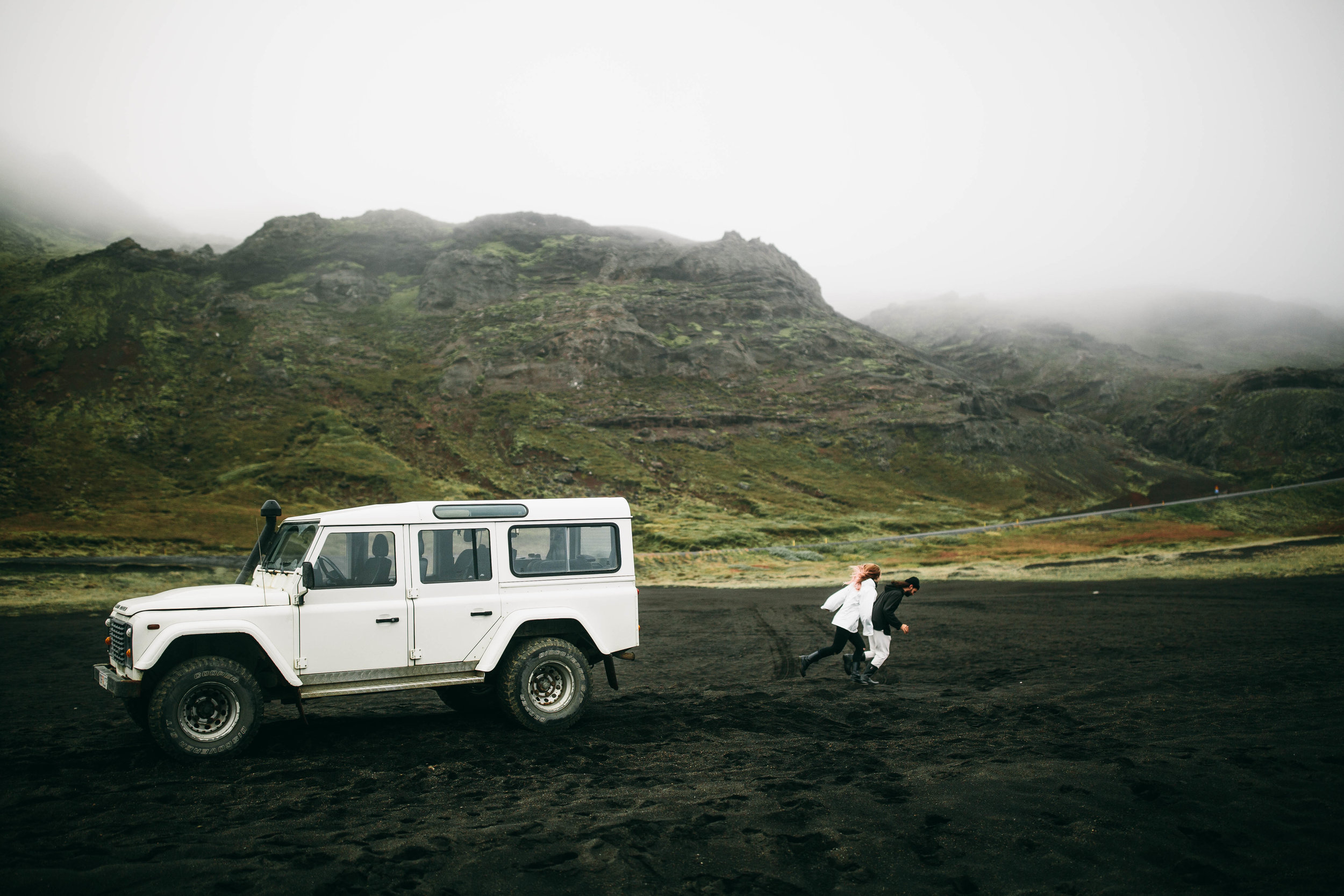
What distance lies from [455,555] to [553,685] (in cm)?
232

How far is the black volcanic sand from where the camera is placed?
5.52 m

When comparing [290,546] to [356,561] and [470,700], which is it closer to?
[356,561]

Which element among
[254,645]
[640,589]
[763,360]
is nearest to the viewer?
[254,645]

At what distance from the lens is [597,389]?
10412 centimetres

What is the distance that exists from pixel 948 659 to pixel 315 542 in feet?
41.8

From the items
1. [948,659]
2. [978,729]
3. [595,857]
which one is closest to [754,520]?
[948,659]

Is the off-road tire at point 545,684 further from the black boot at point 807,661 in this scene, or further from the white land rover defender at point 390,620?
the black boot at point 807,661

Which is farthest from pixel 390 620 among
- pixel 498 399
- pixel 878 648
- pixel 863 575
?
pixel 498 399

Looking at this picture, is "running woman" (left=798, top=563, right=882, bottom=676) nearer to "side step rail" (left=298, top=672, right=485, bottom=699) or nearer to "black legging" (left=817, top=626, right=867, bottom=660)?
"black legging" (left=817, top=626, right=867, bottom=660)

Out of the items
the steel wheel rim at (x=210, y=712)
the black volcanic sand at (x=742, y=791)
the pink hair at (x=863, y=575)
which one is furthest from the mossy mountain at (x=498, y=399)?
the steel wheel rim at (x=210, y=712)

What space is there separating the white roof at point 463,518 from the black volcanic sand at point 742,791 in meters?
2.85

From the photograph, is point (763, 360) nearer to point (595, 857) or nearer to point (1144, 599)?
point (1144, 599)

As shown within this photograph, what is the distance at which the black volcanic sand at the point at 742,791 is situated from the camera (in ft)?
18.1

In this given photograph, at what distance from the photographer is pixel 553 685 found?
1012 cm
